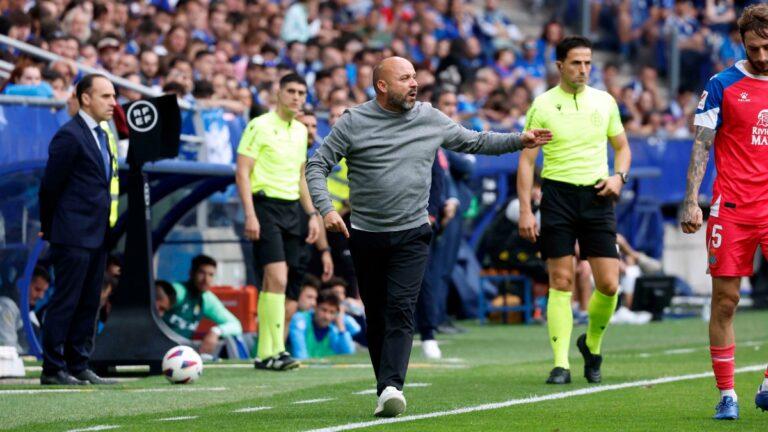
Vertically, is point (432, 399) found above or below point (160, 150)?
below

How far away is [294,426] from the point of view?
8414 millimetres

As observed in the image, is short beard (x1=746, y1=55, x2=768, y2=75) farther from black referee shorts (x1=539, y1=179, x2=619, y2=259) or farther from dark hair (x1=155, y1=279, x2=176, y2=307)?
dark hair (x1=155, y1=279, x2=176, y2=307)

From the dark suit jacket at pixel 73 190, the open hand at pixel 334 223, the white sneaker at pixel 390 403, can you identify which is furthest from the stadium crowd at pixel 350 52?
the white sneaker at pixel 390 403

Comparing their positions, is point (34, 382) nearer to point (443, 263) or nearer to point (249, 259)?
point (249, 259)

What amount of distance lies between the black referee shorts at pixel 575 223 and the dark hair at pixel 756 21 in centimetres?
278

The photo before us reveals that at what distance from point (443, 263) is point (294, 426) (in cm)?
983

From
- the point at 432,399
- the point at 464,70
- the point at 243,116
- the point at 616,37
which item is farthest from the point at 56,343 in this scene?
the point at 616,37

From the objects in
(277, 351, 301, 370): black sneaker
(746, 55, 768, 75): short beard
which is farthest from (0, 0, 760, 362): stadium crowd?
(746, 55, 768, 75): short beard

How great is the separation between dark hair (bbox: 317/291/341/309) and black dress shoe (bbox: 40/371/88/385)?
166 inches

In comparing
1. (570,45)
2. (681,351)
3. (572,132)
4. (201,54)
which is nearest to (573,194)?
(572,132)

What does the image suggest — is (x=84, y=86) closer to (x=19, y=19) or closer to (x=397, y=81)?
(x=397, y=81)

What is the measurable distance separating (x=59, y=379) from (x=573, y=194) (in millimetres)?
3685

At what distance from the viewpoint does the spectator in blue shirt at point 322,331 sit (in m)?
14.9

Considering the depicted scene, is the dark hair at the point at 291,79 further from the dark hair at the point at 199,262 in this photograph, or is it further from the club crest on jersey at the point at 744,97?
the club crest on jersey at the point at 744,97
